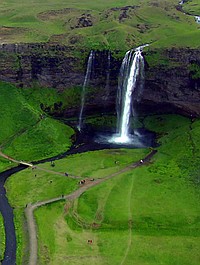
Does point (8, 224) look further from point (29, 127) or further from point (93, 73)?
point (93, 73)

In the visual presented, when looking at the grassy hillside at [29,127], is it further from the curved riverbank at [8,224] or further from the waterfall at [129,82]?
Result: the waterfall at [129,82]

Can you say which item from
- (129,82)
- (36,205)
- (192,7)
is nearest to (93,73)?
(129,82)

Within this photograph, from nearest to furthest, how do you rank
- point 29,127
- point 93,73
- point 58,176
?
point 58,176, point 29,127, point 93,73

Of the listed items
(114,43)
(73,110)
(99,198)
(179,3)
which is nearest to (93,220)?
(99,198)

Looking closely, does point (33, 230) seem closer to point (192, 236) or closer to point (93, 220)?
point (93, 220)

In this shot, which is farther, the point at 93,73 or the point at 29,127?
the point at 93,73

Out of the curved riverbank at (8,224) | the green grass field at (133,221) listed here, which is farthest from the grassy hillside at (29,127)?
the green grass field at (133,221)
